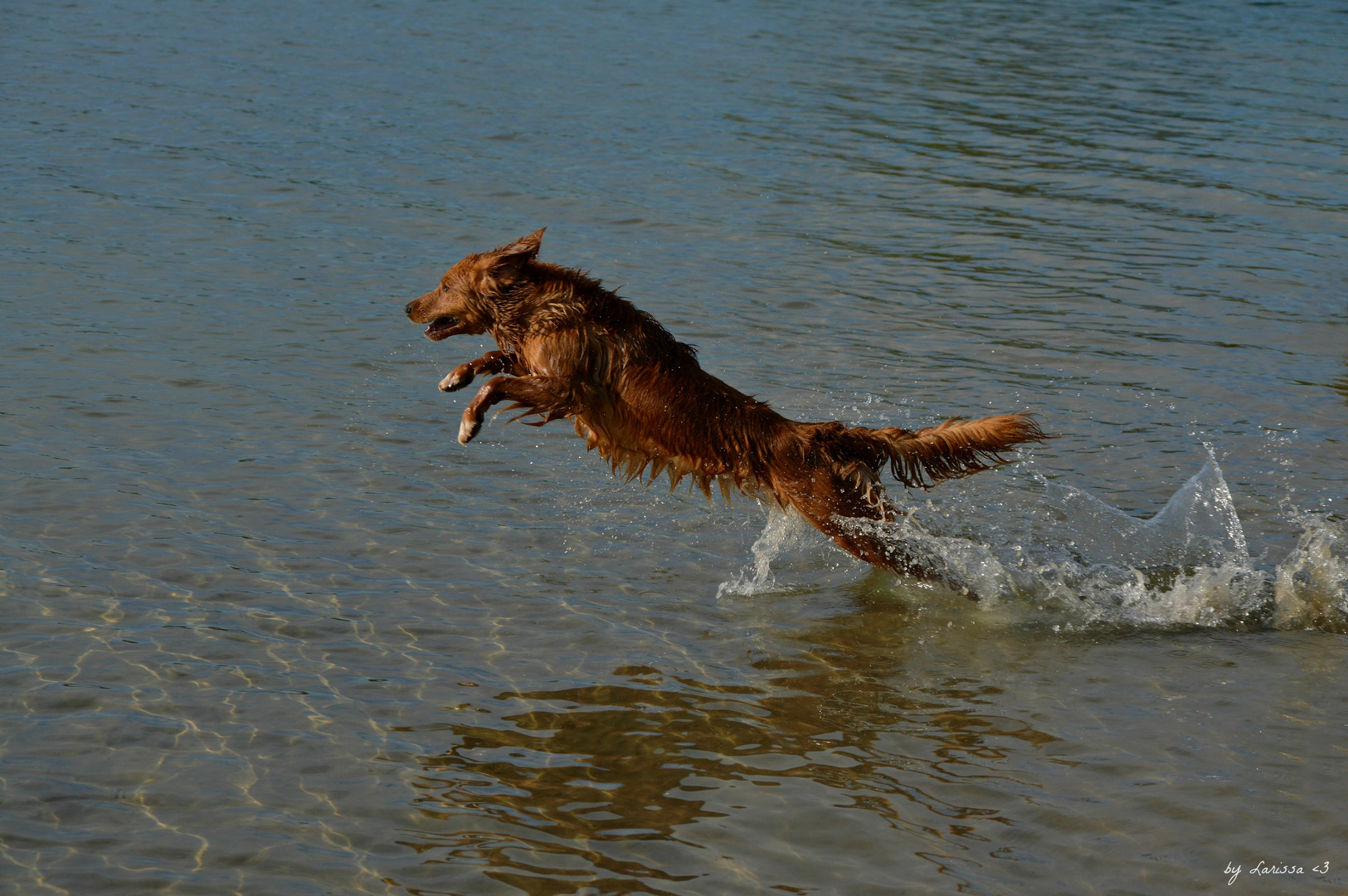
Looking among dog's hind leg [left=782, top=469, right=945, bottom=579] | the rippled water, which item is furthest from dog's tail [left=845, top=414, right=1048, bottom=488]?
the rippled water

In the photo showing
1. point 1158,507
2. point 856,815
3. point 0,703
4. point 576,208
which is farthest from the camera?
point 576,208

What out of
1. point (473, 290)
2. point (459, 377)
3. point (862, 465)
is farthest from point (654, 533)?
point (473, 290)

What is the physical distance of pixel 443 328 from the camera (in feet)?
23.7

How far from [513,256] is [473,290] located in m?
0.33

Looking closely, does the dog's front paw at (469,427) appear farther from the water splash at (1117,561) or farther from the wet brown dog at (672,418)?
the water splash at (1117,561)

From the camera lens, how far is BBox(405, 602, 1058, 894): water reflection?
4707mm

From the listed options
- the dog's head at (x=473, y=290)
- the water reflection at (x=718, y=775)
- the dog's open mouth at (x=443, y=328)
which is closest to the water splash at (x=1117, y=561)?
the water reflection at (x=718, y=775)

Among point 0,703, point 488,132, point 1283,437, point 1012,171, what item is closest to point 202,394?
point 0,703

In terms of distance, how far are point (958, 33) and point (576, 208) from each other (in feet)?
48.6

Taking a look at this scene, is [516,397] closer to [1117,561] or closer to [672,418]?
[672,418]

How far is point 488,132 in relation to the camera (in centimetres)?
1639

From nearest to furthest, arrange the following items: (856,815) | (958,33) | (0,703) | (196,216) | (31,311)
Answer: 1. (856,815)
2. (0,703)
3. (31,311)
4. (196,216)
5. (958,33)

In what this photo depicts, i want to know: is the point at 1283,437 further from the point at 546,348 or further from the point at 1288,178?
the point at 1288,178

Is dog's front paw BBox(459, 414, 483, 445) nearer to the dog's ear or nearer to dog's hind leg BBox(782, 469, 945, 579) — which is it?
the dog's ear
